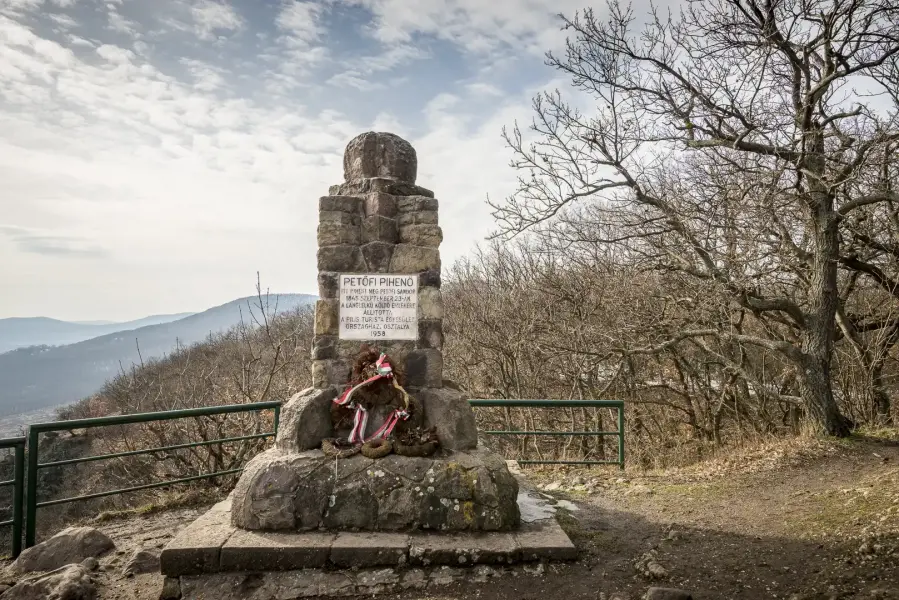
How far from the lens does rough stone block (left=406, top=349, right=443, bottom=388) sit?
15.2 feet

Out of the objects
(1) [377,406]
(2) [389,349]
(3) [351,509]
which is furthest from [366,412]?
(3) [351,509]

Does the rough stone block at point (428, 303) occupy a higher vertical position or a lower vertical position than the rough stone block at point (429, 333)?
higher

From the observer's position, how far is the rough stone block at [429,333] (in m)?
4.65

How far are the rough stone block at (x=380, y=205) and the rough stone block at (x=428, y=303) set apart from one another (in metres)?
0.72

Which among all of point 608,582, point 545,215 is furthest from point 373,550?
point 545,215

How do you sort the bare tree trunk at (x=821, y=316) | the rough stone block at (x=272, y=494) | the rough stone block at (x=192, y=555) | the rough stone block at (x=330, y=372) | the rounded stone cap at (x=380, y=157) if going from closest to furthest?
A: the rough stone block at (x=192, y=555) → the rough stone block at (x=272, y=494) → the rough stone block at (x=330, y=372) → the rounded stone cap at (x=380, y=157) → the bare tree trunk at (x=821, y=316)

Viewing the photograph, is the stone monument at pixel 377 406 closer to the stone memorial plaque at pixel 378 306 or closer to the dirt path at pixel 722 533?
the stone memorial plaque at pixel 378 306

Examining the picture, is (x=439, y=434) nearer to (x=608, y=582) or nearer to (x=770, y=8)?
(x=608, y=582)

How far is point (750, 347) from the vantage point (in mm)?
11672

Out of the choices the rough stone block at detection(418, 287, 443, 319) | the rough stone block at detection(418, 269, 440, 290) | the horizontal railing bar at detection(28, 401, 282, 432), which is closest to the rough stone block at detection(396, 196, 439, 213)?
the rough stone block at detection(418, 269, 440, 290)

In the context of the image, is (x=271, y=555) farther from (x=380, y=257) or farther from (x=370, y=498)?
(x=380, y=257)

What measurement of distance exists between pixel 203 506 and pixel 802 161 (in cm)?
783

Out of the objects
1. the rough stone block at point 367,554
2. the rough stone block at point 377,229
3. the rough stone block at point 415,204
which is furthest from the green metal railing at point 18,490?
the rough stone block at point 415,204

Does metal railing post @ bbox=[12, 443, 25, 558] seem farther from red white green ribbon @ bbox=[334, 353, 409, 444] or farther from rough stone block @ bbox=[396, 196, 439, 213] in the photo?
rough stone block @ bbox=[396, 196, 439, 213]
